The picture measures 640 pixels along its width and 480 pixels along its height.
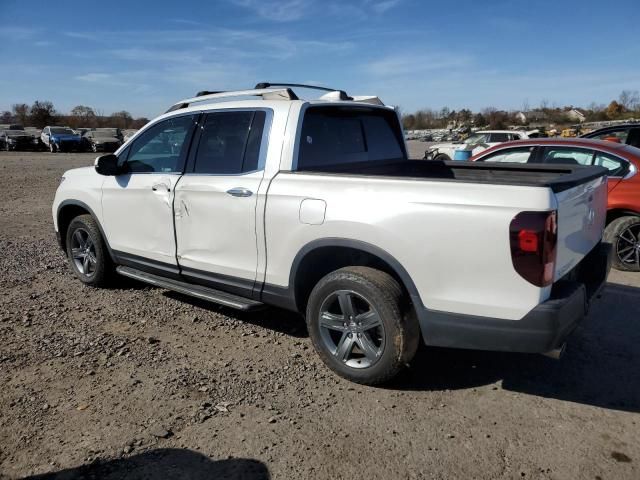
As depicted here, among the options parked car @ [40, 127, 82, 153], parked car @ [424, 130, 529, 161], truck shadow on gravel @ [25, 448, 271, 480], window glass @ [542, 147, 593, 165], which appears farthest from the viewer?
parked car @ [40, 127, 82, 153]

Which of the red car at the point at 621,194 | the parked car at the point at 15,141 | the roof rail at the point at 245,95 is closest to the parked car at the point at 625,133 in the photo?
the red car at the point at 621,194

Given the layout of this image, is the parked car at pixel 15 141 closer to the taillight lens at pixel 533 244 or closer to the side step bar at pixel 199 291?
the side step bar at pixel 199 291

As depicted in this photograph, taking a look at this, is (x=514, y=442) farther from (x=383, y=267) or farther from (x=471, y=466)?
(x=383, y=267)

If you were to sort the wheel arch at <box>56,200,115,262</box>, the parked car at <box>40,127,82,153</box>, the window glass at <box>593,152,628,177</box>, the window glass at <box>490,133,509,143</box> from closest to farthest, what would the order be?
1. the wheel arch at <box>56,200,115,262</box>
2. the window glass at <box>593,152,628,177</box>
3. the window glass at <box>490,133,509,143</box>
4. the parked car at <box>40,127,82,153</box>

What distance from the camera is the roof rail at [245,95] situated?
405cm

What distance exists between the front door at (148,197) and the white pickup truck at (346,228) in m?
0.02

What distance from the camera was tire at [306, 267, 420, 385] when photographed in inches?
127

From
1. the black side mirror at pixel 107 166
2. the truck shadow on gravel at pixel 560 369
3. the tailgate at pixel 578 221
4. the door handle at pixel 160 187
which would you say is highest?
the black side mirror at pixel 107 166

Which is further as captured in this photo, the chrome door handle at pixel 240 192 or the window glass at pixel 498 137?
the window glass at pixel 498 137

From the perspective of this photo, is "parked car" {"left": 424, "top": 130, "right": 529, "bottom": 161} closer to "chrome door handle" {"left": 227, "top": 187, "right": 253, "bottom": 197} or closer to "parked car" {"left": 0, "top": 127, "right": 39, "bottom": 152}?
"chrome door handle" {"left": 227, "top": 187, "right": 253, "bottom": 197}

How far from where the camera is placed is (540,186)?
2711 mm

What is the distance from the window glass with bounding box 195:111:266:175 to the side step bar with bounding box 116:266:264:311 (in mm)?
954

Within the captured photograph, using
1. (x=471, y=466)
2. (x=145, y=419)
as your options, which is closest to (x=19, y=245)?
(x=145, y=419)

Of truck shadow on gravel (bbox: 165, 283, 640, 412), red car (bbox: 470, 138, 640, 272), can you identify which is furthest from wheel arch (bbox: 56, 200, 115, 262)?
red car (bbox: 470, 138, 640, 272)
